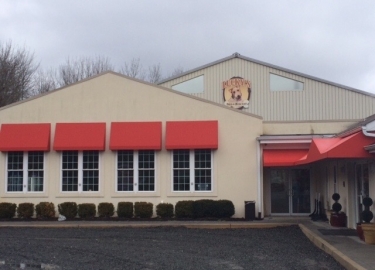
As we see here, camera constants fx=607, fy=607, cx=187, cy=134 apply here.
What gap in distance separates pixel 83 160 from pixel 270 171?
8.14 m

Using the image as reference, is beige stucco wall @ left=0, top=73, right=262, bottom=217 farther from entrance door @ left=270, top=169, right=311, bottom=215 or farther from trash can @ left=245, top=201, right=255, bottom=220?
entrance door @ left=270, top=169, right=311, bottom=215

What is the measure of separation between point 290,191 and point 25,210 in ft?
37.1

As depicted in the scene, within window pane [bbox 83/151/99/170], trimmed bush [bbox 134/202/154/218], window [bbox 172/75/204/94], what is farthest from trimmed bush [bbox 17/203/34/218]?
window [bbox 172/75/204/94]

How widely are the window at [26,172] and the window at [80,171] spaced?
3.37 ft

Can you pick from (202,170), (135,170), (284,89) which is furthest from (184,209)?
(284,89)

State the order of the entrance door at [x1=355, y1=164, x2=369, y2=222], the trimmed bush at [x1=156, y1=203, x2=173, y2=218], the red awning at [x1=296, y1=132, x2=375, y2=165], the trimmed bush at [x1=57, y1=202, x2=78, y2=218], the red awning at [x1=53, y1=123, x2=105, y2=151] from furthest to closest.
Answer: the trimmed bush at [x1=57, y1=202, x2=78, y2=218] → the red awning at [x1=53, y1=123, x2=105, y2=151] → the trimmed bush at [x1=156, y1=203, x2=173, y2=218] → the entrance door at [x1=355, y1=164, x2=369, y2=222] → the red awning at [x1=296, y1=132, x2=375, y2=165]

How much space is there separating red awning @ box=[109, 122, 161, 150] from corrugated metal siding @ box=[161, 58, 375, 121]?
49.8 ft

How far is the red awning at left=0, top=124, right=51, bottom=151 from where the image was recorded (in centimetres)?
2506

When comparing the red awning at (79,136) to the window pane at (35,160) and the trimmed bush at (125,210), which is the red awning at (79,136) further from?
the trimmed bush at (125,210)

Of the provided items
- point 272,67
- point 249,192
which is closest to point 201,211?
point 249,192

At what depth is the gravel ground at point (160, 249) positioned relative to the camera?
1301 centimetres

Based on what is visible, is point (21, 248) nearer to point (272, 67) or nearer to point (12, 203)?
point (12, 203)

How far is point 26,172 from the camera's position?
1008 inches

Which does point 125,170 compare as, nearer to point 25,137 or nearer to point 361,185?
point 25,137
